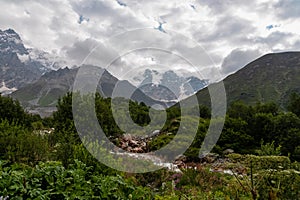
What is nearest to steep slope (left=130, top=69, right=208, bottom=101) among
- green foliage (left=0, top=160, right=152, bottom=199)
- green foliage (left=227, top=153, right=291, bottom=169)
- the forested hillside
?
the forested hillside

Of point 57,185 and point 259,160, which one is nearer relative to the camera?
point 57,185

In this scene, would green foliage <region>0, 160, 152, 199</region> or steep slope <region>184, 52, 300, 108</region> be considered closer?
green foliage <region>0, 160, 152, 199</region>

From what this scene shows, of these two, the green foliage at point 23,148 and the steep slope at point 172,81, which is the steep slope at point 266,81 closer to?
the steep slope at point 172,81

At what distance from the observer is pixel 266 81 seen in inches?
5044

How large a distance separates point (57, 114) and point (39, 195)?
1223 cm

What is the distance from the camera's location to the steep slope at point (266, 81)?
108875 mm

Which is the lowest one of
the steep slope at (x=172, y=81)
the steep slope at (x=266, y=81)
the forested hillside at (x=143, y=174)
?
the forested hillside at (x=143, y=174)

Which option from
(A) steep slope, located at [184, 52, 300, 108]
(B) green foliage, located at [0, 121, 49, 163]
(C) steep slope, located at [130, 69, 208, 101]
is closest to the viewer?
(B) green foliage, located at [0, 121, 49, 163]

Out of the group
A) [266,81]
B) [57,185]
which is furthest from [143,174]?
[266,81]

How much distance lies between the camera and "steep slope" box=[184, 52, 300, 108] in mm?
108875

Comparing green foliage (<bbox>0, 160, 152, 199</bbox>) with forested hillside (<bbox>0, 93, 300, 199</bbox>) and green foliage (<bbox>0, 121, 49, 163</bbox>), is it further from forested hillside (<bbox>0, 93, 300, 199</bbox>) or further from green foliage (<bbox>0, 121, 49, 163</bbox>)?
green foliage (<bbox>0, 121, 49, 163</bbox>)

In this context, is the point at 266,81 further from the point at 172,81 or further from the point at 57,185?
the point at 57,185

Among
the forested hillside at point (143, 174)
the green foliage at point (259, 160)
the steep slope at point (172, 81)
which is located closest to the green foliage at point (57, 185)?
the forested hillside at point (143, 174)

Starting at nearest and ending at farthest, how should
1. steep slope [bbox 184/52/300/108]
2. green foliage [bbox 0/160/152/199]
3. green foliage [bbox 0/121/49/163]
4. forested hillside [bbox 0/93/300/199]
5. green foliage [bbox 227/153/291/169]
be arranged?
1. green foliage [bbox 0/160/152/199]
2. forested hillside [bbox 0/93/300/199]
3. green foliage [bbox 227/153/291/169]
4. green foliage [bbox 0/121/49/163]
5. steep slope [bbox 184/52/300/108]
